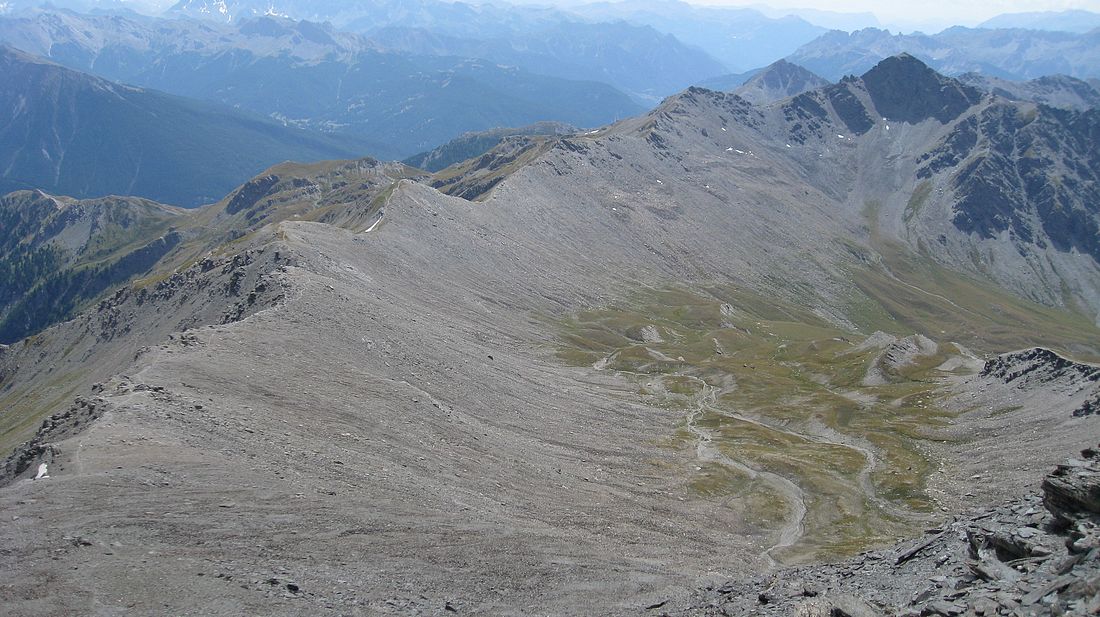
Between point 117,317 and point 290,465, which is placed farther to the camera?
point 117,317

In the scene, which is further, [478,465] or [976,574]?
[478,465]

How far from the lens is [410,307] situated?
151 metres

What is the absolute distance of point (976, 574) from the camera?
43.0 meters

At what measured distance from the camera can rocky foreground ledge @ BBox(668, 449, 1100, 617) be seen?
35.8 m

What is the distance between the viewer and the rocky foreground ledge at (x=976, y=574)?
35781 millimetres

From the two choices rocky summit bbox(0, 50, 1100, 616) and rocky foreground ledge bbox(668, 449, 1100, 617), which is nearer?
rocky foreground ledge bbox(668, 449, 1100, 617)

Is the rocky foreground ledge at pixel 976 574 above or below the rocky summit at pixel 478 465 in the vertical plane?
above

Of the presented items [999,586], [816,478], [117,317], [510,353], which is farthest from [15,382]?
[999,586]

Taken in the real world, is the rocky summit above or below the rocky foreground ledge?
below

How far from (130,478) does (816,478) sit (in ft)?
276

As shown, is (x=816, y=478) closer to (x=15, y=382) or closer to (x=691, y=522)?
(x=691, y=522)

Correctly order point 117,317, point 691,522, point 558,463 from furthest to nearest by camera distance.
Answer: point 117,317
point 558,463
point 691,522

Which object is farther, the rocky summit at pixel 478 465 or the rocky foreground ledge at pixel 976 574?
the rocky summit at pixel 478 465

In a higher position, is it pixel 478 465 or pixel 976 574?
pixel 976 574
